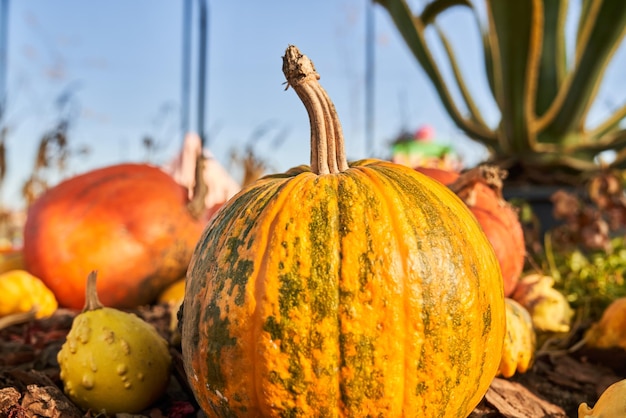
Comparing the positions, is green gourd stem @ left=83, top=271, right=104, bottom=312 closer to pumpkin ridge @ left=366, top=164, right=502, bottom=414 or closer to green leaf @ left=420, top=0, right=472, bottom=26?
pumpkin ridge @ left=366, top=164, right=502, bottom=414

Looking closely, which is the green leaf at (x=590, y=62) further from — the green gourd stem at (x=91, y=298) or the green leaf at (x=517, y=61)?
the green gourd stem at (x=91, y=298)

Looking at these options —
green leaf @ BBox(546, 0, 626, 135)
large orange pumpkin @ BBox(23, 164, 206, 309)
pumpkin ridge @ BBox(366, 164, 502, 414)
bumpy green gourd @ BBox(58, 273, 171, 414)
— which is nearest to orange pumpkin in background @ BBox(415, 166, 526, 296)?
pumpkin ridge @ BBox(366, 164, 502, 414)

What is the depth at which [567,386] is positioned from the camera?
5.83ft

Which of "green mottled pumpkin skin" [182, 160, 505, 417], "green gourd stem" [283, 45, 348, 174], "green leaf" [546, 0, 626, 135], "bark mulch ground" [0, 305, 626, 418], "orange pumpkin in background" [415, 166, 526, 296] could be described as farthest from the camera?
"green leaf" [546, 0, 626, 135]

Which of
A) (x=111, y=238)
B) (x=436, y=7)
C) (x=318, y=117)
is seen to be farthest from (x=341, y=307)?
(x=436, y=7)

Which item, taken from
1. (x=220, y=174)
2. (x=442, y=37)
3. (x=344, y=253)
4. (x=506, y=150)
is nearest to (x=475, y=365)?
(x=344, y=253)

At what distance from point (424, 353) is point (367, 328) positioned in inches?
5.0

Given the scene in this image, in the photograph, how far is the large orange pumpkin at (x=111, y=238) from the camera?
264 cm

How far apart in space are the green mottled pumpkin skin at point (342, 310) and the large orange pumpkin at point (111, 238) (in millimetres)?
1484

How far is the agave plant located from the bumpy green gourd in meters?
2.49

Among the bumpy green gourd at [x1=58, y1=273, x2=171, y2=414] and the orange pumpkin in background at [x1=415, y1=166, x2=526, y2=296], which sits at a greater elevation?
the orange pumpkin in background at [x1=415, y1=166, x2=526, y2=296]

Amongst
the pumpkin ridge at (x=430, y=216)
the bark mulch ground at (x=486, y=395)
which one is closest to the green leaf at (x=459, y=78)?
the bark mulch ground at (x=486, y=395)

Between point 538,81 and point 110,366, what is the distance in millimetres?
3480

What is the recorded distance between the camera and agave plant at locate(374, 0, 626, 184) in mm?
3277
